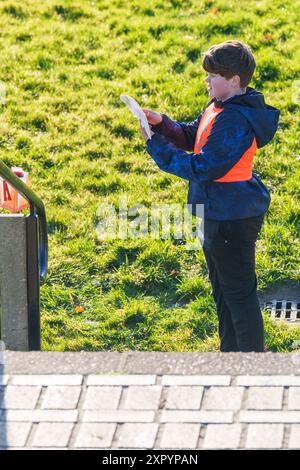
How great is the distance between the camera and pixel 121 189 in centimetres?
745

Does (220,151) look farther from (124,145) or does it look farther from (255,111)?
(124,145)

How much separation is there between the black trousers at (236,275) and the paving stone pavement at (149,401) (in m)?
0.60

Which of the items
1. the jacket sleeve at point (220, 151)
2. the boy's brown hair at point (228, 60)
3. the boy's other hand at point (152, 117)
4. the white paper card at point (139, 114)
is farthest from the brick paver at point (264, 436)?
the boy's other hand at point (152, 117)

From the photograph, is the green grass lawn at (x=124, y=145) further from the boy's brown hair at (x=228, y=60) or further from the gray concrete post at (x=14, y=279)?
the boy's brown hair at (x=228, y=60)

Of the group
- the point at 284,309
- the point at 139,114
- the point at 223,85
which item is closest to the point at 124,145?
the point at 284,309

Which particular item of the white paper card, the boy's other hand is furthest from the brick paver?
the boy's other hand

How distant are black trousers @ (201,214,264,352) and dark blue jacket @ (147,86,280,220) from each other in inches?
3.0

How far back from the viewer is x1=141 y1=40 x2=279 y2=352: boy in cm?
489

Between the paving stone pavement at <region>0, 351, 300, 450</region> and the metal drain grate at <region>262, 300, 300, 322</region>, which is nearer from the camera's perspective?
the paving stone pavement at <region>0, 351, 300, 450</region>

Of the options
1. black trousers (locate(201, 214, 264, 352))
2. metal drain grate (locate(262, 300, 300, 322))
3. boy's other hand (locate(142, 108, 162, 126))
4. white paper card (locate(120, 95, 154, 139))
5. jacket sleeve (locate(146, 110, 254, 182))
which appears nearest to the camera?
jacket sleeve (locate(146, 110, 254, 182))

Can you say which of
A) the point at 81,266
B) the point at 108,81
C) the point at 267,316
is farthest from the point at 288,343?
the point at 108,81

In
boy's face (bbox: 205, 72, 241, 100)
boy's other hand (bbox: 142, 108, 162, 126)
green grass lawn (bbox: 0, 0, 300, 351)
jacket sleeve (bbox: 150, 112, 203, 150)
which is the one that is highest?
boy's face (bbox: 205, 72, 241, 100)

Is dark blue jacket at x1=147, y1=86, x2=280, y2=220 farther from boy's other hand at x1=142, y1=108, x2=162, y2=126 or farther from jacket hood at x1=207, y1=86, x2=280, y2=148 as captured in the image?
boy's other hand at x1=142, y1=108, x2=162, y2=126

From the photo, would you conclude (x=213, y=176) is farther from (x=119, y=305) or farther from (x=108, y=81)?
(x=108, y=81)
